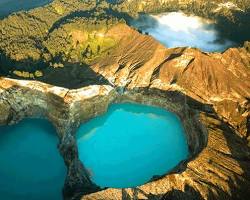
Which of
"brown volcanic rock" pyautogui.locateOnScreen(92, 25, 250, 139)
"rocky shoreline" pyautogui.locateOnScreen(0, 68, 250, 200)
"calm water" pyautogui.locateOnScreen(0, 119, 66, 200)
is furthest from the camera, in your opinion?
"brown volcanic rock" pyautogui.locateOnScreen(92, 25, 250, 139)

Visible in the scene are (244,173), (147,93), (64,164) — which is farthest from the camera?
(147,93)

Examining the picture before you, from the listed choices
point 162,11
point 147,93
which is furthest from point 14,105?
point 162,11

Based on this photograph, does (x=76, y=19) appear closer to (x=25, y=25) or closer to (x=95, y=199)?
(x=25, y=25)

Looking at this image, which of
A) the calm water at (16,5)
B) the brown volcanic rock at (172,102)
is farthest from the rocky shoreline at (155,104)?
the calm water at (16,5)

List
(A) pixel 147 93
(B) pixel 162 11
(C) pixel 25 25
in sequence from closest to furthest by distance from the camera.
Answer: (A) pixel 147 93, (C) pixel 25 25, (B) pixel 162 11

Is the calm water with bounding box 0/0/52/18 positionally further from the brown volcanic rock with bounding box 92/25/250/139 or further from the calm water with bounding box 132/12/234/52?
the brown volcanic rock with bounding box 92/25/250/139

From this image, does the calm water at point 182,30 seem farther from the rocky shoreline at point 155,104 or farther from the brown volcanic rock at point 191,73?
the rocky shoreline at point 155,104

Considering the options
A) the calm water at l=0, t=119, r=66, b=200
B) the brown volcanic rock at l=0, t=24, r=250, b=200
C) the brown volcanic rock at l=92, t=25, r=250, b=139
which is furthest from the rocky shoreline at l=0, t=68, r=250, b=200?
the brown volcanic rock at l=92, t=25, r=250, b=139
